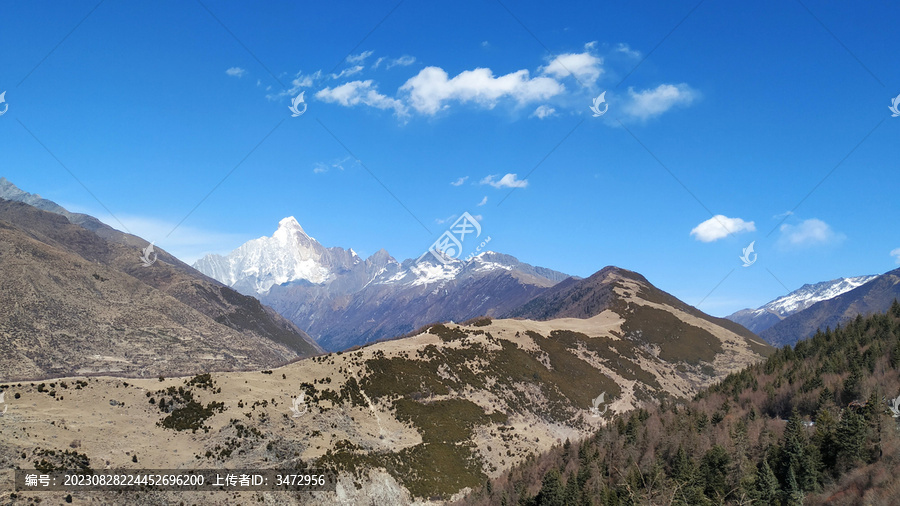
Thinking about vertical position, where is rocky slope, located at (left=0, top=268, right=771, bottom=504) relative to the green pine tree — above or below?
above

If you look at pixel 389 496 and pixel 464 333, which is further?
pixel 464 333

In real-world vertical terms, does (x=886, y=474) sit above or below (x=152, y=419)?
below

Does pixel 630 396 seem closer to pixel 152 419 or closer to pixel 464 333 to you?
pixel 464 333

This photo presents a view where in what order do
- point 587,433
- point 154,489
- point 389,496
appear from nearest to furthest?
point 154,489 < point 389,496 < point 587,433

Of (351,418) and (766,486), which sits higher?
(351,418)

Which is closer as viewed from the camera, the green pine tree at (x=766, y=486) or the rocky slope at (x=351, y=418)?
the rocky slope at (x=351, y=418)

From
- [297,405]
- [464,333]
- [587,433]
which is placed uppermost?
[464,333]

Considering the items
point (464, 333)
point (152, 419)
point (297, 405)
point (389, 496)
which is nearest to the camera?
point (152, 419)

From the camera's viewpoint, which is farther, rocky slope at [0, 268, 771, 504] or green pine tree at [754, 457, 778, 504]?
green pine tree at [754, 457, 778, 504]

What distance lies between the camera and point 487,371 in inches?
5438

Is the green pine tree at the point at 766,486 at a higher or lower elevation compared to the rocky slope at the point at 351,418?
lower

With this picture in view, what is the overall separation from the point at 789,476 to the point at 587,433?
59.9 metres

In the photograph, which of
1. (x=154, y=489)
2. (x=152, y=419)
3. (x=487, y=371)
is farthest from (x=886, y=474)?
(x=152, y=419)

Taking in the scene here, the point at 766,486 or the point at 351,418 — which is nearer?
the point at 766,486
